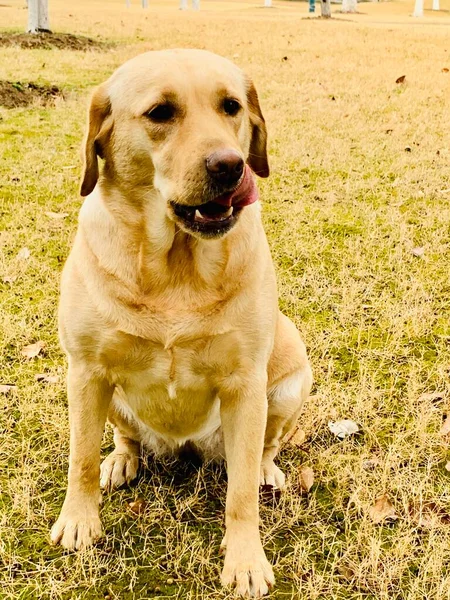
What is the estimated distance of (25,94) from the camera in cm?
976

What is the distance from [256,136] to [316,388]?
4.57 ft

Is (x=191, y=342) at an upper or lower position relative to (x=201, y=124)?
lower

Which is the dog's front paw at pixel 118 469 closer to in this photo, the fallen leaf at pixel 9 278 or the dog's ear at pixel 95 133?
the dog's ear at pixel 95 133

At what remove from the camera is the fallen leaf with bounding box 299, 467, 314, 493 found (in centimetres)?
276

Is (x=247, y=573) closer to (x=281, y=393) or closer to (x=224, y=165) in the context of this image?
(x=281, y=393)

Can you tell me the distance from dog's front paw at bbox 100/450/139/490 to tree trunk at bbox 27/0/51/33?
55.5 ft

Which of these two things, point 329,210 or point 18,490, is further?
point 329,210

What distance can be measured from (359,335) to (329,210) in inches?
81.0

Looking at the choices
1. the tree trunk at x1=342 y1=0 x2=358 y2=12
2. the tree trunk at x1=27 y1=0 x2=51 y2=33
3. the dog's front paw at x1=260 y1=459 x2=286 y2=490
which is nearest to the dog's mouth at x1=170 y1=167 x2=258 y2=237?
the dog's front paw at x1=260 y1=459 x2=286 y2=490

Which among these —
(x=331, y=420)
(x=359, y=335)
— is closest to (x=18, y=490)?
(x=331, y=420)

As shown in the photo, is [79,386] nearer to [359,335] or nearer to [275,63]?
[359,335]

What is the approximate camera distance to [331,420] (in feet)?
10.4

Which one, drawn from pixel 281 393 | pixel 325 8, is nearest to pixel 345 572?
pixel 281 393

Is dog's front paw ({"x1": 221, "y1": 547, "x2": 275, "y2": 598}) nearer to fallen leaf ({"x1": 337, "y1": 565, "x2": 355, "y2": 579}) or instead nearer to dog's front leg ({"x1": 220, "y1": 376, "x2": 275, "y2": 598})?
dog's front leg ({"x1": 220, "y1": 376, "x2": 275, "y2": 598})
